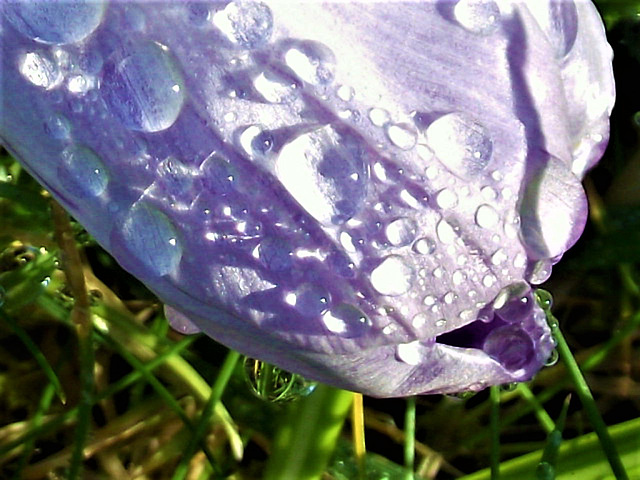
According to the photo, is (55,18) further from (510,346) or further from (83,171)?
(510,346)

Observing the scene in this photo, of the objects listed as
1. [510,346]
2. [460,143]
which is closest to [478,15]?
[460,143]

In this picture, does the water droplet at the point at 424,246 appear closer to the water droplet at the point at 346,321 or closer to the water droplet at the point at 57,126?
the water droplet at the point at 346,321

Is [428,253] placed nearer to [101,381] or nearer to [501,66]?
[501,66]

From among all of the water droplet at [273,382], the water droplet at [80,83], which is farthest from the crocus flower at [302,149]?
the water droplet at [273,382]

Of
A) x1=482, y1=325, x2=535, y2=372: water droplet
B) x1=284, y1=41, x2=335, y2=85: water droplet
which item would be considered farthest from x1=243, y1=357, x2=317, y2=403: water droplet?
x1=284, y1=41, x2=335, y2=85: water droplet

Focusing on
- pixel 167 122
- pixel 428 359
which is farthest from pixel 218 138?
pixel 428 359
